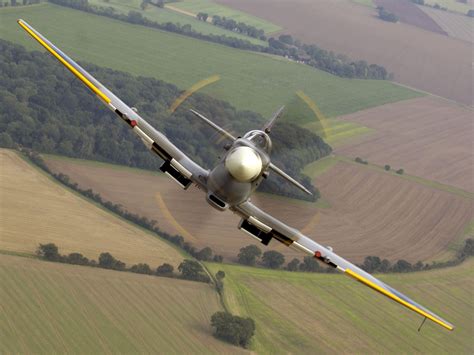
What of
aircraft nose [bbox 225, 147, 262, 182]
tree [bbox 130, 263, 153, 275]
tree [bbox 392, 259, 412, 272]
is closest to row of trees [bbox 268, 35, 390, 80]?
tree [bbox 392, 259, 412, 272]

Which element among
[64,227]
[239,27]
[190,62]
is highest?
[239,27]

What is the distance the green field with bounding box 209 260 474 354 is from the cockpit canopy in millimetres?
37341

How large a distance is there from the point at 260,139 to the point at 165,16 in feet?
492

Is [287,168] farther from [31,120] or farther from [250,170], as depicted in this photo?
[250,170]

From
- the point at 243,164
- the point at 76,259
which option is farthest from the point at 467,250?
the point at 243,164

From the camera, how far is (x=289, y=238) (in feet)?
159

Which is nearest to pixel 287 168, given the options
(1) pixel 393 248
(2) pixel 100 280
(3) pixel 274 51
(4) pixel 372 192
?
(4) pixel 372 192

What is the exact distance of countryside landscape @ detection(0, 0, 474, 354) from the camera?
78500 mm

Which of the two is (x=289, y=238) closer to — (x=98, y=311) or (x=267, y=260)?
(x=98, y=311)

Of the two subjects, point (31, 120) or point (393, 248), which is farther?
point (31, 120)

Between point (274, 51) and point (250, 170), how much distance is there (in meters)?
144

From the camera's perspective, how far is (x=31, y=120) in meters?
128

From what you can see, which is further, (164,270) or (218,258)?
(218,258)

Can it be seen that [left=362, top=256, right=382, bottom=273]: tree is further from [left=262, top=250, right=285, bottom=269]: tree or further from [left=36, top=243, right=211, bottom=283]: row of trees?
[left=36, top=243, right=211, bottom=283]: row of trees
